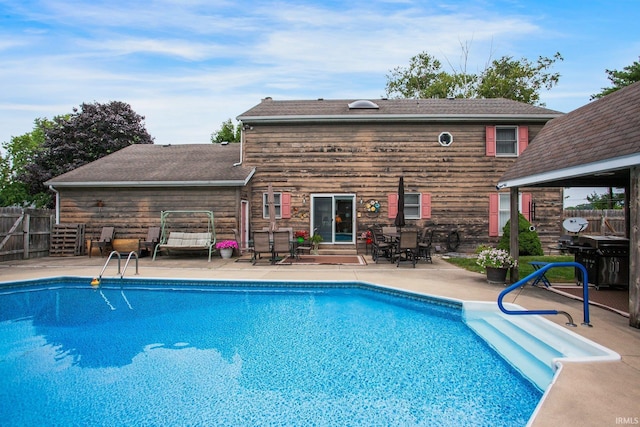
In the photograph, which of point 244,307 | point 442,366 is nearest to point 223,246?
point 244,307

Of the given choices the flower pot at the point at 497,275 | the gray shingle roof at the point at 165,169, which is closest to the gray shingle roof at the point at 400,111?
the gray shingle roof at the point at 165,169

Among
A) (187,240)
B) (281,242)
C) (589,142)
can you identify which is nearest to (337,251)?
(281,242)

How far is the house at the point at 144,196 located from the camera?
41.9ft

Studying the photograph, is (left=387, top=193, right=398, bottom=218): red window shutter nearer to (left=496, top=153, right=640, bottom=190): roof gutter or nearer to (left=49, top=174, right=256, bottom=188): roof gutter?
(left=49, top=174, right=256, bottom=188): roof gutter

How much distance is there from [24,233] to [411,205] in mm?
12819

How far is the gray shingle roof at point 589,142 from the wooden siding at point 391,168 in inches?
200

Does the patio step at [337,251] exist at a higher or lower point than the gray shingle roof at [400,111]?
lower

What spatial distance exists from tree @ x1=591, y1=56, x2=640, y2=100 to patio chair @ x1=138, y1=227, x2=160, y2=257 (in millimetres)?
27544

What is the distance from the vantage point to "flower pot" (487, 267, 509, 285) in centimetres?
774

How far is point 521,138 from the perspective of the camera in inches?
528

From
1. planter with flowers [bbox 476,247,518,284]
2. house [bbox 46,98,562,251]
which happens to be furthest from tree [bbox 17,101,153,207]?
planter with flowers [bbox 476,247,518,284]

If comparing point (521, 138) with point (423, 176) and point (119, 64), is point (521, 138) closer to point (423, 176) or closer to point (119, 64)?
point (423, 176)

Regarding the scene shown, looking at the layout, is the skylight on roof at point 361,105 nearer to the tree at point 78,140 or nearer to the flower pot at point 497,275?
the flower pot at point 497,275

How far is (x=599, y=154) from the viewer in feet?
17.1
